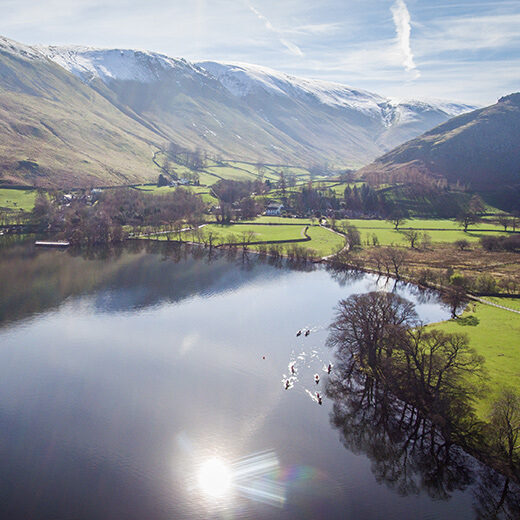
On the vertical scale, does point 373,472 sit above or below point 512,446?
below

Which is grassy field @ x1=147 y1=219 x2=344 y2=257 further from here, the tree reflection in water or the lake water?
the tree reflection in water

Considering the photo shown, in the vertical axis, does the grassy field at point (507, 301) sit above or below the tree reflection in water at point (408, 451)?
above

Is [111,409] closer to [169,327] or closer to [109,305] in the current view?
[169,327]

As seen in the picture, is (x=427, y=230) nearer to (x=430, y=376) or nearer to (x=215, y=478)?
(x=430, y=376)

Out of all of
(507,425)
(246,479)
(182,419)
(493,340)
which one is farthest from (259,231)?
(507,425)

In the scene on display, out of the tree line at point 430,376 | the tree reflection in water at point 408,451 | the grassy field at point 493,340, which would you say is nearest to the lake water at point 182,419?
the tree reflection in water at point 408,451

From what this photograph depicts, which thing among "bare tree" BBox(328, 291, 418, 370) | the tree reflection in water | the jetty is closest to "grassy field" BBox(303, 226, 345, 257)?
"bare tree" BBox(328, 291, 418, 370)

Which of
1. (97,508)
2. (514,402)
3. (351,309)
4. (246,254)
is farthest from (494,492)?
(246,254)

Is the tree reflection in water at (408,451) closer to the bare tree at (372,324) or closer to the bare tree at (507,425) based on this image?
the bare tree at (507,425)
